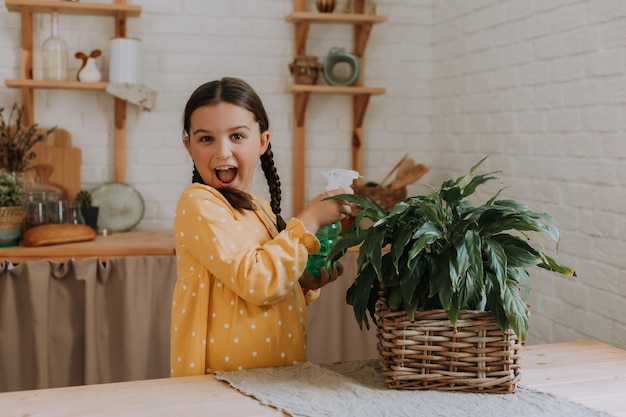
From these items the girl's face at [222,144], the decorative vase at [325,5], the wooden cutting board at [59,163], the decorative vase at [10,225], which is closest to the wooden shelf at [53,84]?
the wooden cutting board at [59,163]

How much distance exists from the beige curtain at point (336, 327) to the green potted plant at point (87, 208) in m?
0.97

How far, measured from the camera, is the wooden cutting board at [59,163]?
3.19 metres

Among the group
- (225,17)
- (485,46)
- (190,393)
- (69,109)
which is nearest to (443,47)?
(485,46)

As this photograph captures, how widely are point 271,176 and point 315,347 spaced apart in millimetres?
1414

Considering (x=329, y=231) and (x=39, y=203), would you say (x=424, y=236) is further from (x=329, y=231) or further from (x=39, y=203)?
(x=39, y=203)

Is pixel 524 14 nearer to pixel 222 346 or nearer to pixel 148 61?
pixel 148 61

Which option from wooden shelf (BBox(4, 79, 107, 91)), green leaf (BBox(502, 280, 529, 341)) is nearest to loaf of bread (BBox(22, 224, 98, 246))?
wooden shelf (BBox(4, 79, 107, 91))

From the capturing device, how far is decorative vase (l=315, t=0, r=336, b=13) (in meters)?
3.32

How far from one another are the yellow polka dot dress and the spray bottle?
2.9 inches

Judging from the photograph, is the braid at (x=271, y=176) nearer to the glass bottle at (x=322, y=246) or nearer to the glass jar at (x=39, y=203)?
the glass bottle at (x=322, y=246)

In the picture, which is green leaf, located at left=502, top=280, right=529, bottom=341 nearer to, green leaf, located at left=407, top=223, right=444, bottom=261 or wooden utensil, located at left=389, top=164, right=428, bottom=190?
green leaf, located at left=407, top=223, right=444, bottom=261

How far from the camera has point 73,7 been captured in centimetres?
310

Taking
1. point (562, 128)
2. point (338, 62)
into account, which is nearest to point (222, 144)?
point (562, 128)

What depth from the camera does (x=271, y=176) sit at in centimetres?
189
